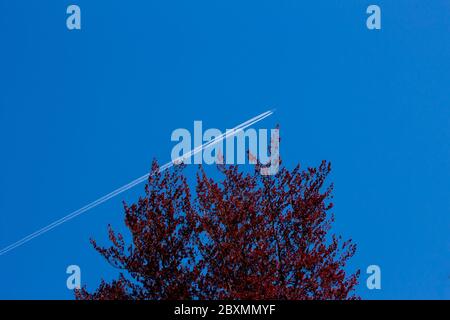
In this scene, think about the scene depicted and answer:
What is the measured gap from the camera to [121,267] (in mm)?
18109

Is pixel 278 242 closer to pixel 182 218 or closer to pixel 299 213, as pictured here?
pixel 299 213

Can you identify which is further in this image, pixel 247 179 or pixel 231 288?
pixel 247 179

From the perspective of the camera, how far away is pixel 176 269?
1784 centimetres

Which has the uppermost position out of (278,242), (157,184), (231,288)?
(157,184)

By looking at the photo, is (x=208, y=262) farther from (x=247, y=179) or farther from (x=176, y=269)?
(x=247, y=179)

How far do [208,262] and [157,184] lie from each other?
3029 mm
